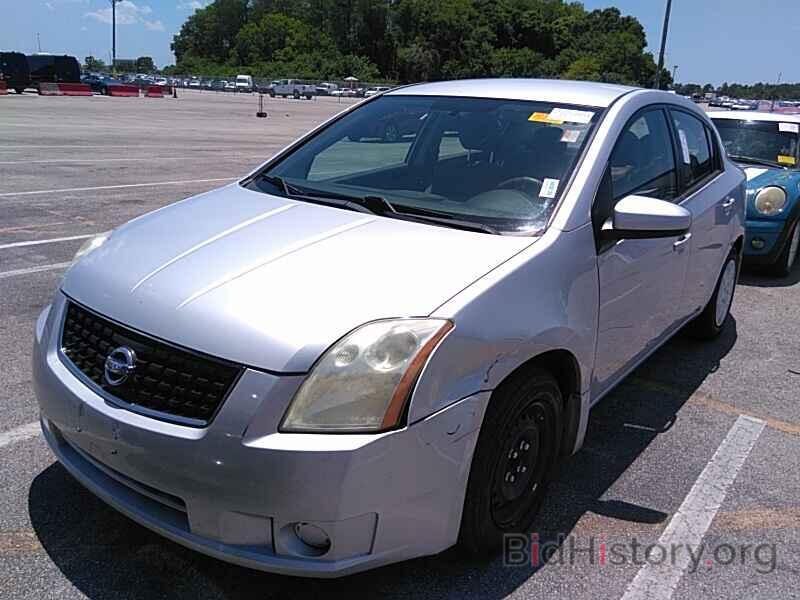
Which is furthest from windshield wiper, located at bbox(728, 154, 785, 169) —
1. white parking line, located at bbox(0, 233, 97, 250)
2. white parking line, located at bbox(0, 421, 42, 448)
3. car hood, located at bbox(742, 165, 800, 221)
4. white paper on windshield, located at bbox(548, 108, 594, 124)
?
white parking line, located at bbox(0, 421, 42, 448)

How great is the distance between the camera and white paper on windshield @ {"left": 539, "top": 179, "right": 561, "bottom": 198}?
3.03m

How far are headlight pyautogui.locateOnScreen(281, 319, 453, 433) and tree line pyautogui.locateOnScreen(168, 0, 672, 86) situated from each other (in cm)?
11408

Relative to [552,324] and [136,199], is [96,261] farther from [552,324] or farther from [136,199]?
[136,199]

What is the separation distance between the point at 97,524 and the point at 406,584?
1203mm

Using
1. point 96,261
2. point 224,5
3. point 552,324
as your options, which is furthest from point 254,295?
point 224,5

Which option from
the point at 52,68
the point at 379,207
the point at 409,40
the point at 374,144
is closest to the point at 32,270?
the point at 374,144

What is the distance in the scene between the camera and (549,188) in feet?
10.0

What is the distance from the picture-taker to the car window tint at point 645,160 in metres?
3.36

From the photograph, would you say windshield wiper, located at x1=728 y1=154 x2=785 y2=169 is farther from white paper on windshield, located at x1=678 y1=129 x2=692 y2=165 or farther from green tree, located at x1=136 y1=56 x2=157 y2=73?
green tree, located at x1=136 y1=56 x2=157 y2=73

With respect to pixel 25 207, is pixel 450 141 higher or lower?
higher

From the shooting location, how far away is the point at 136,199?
9508 millimetres

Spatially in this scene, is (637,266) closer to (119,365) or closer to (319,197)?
(319,197)

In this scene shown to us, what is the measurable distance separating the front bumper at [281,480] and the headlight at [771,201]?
5.75m

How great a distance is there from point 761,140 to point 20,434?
308 inches
